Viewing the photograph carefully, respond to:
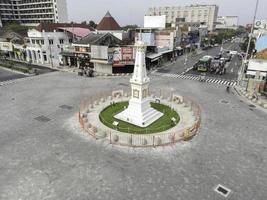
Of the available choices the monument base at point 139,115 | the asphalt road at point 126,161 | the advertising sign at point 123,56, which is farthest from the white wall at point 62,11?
the monument base at point 139,115

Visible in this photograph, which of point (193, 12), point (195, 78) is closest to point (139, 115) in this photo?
point (195, 78)

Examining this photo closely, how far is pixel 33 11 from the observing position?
366ft

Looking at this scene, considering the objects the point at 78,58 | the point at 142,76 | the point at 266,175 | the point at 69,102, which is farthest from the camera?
the point at 78,58

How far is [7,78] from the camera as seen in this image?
4481 centimetres

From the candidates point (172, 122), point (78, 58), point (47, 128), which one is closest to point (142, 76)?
point (172, 122)

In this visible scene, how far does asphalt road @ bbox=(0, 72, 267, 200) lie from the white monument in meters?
5.06

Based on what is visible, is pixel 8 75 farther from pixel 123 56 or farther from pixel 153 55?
pixel 153 55

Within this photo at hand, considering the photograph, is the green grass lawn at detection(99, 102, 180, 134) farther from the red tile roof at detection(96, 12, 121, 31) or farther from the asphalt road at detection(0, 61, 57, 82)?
the red tile roof at detection(96, 12, 121, 31)

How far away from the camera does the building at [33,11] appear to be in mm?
105925

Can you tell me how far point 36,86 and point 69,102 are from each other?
12.5 metres

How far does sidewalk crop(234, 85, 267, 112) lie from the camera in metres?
28.9

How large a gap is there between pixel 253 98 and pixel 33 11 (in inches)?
4620

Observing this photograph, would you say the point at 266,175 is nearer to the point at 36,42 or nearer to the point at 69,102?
the point at 69,102

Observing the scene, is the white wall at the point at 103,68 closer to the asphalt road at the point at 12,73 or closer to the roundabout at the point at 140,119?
the asphalt road at the point at 12,73
